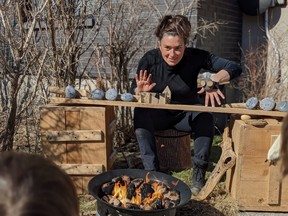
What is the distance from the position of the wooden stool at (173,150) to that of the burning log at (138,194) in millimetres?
1165

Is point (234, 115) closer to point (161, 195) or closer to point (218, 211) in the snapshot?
point (218, 211)

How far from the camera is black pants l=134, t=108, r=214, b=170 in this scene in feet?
12.1

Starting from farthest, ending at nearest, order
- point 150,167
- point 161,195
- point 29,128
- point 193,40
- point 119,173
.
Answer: point 193,40 < point 29,128 < point 150,167 < point 119,173 < point 161,195

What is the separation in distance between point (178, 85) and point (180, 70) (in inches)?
5.7

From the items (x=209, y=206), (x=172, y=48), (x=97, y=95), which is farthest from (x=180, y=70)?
(x=209, y=206)

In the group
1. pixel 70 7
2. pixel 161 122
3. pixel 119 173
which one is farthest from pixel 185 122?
pixel 70 7

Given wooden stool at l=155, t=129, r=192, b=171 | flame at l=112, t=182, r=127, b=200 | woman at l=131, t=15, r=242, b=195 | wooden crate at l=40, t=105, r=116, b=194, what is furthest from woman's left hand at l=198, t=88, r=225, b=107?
flame at l=112, t=182, r=127, b=200

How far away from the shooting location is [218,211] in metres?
3.44

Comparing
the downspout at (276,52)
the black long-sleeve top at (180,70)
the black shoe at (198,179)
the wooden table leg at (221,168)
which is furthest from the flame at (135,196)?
the downspout at (276,52)

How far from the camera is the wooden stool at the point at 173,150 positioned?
170 inches

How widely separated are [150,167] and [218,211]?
672 mm

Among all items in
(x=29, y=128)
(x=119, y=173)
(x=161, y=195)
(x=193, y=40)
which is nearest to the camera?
(x=161, y=195)

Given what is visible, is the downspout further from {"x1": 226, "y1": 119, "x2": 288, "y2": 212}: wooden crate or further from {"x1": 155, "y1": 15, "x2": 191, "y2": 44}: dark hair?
{"x1": 226, "y1": 119, "x2": 288, "y2": 212}: wooden crate

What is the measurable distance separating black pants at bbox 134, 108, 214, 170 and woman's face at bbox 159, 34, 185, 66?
49cm
